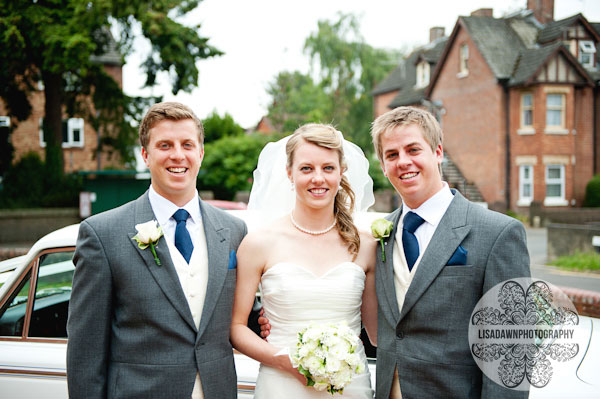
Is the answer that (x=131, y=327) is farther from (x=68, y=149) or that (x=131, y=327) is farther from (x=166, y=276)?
(x=68, y=149)

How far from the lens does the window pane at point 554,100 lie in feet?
84.7

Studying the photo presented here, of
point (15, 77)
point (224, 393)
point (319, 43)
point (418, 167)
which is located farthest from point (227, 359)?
point (319, 43)

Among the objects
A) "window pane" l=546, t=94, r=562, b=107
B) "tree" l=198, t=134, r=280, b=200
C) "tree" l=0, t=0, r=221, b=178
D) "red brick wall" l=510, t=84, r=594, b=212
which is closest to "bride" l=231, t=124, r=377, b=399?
"tree" l=0, t=0, r=221, b=178

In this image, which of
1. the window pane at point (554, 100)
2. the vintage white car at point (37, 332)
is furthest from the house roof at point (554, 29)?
the vintage white car at point (37, 332)

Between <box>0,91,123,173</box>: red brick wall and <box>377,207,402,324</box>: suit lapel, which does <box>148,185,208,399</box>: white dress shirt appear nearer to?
<box>377,207,402,324</box>: suit lapel

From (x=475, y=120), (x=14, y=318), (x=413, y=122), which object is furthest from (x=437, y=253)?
(x=475, y=120)

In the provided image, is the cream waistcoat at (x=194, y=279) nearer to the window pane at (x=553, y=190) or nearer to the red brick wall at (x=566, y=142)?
the red brick wall at (x=566, y=142)

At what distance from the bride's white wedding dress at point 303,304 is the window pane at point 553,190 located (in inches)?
1016

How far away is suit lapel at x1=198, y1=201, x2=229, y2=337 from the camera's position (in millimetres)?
2719

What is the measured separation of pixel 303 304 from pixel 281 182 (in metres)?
1.01

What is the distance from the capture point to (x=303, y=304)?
2998 mm

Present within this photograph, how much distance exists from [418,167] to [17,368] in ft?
9.26

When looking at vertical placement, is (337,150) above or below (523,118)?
below

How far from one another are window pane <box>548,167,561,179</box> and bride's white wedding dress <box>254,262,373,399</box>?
25.9 metres
